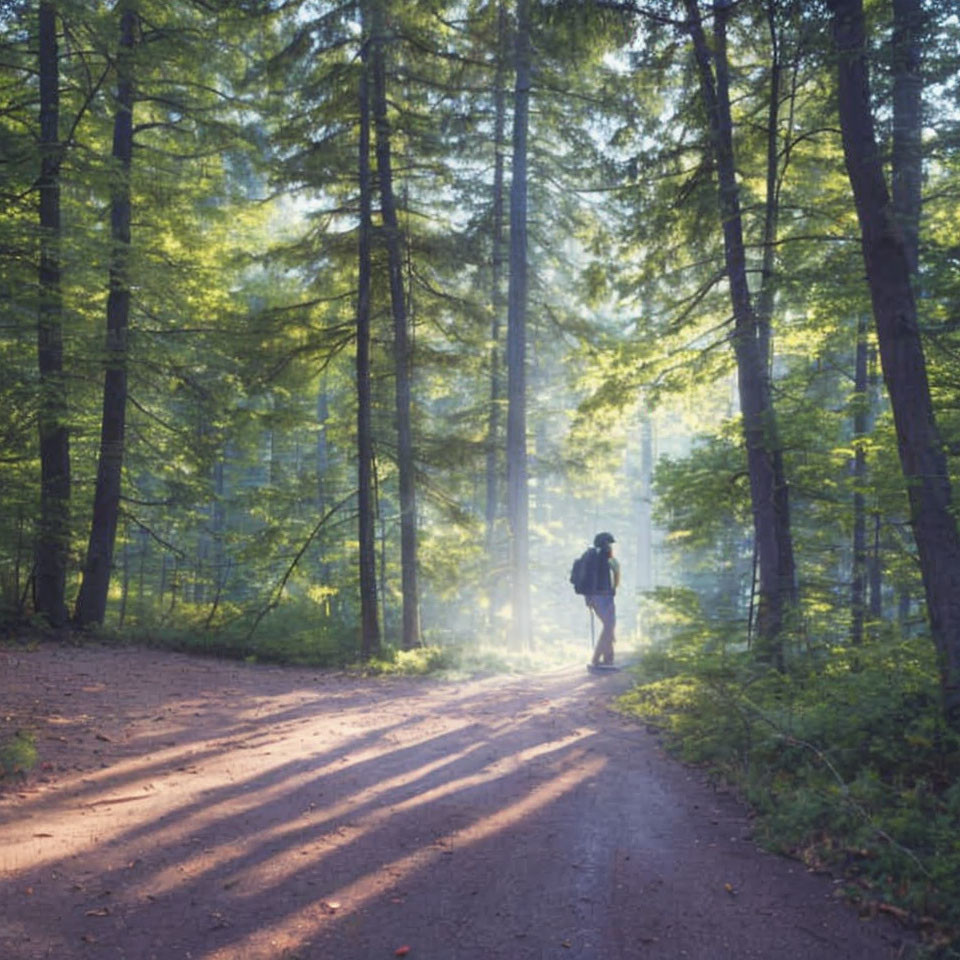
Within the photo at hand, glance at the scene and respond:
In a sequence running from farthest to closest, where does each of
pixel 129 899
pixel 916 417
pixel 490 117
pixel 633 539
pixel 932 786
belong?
1. pixel 633 539
2. pixel 490 117
3. pixel 916 417
4. pixel 932 786
5. pixel 129 899

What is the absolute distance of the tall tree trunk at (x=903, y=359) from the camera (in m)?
6.01

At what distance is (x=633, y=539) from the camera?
49.3 metres

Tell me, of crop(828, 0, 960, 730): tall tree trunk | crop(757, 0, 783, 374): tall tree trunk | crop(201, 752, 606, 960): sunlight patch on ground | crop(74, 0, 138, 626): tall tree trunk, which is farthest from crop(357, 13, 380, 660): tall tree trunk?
crop(828, 0, 960, 730): tall tree trunk

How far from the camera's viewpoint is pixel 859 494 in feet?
42.2

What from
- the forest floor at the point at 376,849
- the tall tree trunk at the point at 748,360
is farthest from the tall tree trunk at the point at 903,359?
the tall tree trunk at the point at 748,360

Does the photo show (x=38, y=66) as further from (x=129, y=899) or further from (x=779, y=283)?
(x=129, y=899)

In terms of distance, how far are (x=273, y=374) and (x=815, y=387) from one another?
13104mm

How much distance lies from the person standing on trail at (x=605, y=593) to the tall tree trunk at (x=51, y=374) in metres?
9.30

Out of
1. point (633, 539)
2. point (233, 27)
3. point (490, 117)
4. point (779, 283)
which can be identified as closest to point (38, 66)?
point (233, 27)

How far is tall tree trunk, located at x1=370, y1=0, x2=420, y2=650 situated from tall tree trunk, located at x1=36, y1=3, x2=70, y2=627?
514 centimetres

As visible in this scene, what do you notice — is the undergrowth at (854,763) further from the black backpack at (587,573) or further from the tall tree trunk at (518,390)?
the tall tree trunk at (518,390)

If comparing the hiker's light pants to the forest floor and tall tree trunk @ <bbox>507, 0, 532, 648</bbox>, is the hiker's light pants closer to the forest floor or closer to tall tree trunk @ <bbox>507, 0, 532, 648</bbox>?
tall tree trunk @ <bbox>507, 0, 532, 648</bbox>

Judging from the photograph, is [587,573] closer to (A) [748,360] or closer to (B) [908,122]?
(A) [748,360]

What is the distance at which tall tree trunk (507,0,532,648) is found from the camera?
15.9m
